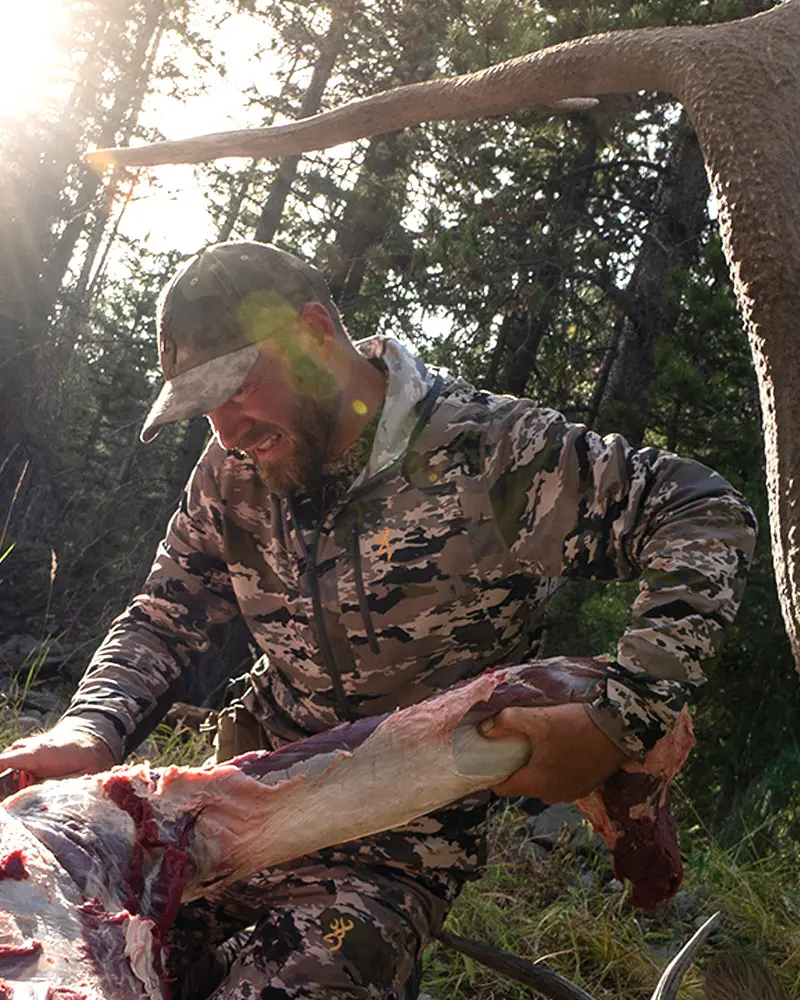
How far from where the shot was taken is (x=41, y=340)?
15.9m

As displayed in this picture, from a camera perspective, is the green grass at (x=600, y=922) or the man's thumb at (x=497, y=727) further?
the green grass at (x=600, y=922)

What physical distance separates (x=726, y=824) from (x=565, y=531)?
383 cm

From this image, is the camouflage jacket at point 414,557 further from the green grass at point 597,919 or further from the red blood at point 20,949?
the green grass at point 597,919

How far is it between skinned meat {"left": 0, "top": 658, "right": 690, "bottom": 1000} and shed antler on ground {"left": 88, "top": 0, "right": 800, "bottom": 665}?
756mm

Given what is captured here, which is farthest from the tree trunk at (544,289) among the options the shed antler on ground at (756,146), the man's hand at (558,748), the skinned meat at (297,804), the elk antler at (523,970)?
the shed antler on ground at (756,146)

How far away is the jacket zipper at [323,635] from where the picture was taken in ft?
9.16

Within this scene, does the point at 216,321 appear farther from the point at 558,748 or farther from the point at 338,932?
the point at 338,932

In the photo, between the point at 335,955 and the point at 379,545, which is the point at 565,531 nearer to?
the point at 379,545

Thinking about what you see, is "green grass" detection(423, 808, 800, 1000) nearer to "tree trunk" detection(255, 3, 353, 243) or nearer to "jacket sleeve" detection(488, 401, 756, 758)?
"jacket sleeve" detection(488, 401, 756, 758)

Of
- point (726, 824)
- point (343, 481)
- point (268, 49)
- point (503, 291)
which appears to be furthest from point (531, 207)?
point (268, 49)

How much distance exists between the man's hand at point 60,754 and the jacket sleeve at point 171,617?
0.25 m

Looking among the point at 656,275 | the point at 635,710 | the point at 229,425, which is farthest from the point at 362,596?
the point at 656,275

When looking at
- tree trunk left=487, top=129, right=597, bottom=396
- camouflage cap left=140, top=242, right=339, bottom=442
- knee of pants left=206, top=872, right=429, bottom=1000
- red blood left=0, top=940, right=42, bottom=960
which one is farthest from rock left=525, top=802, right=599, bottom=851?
tree trunk left=487, top=129, right=597, bottom=396

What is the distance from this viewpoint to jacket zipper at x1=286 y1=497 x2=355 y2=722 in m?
2.79
